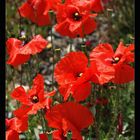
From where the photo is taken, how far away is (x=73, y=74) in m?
2.35

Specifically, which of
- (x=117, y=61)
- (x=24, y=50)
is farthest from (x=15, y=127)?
(x=117, y=61)

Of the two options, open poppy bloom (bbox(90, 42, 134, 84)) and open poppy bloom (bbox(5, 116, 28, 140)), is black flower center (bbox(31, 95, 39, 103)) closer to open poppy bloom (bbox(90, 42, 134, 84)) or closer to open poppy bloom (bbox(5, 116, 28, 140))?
open poppy bloom (bbox(5, 116, 28, 140))

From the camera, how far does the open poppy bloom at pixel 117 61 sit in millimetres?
2395

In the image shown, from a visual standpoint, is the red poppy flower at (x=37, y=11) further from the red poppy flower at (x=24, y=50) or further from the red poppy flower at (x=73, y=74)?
the red poppy flower at (x=73, y=74)

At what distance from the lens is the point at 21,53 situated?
2.63 metres

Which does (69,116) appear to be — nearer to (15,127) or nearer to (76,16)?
(15,127)

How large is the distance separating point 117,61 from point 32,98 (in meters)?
0.42

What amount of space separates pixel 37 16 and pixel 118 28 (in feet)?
8.86

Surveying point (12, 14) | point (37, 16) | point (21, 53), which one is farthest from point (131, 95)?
point (12, 14)

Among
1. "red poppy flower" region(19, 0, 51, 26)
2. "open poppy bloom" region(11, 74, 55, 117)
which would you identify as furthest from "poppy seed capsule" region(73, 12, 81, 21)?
"open poppy bloom" region(11, 74, 55, 117)

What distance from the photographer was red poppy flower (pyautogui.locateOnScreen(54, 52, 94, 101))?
2244 millimetres

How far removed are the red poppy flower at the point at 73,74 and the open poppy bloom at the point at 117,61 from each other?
0.09 meters

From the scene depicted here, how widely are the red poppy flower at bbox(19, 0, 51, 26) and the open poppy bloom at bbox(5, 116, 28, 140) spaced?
678 millimetres

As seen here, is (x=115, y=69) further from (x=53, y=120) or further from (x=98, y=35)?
(x=98, y=35)
